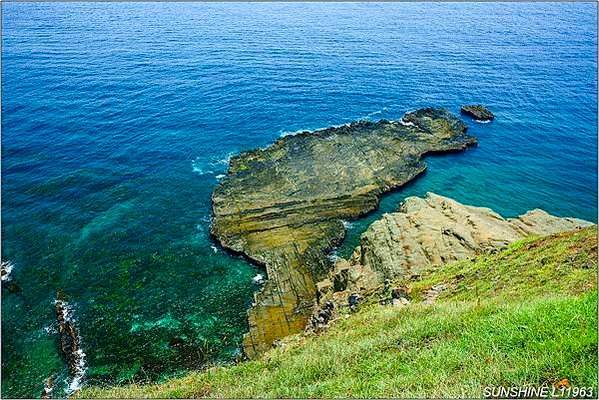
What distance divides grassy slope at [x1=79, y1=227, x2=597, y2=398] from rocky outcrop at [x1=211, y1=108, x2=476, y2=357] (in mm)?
15789

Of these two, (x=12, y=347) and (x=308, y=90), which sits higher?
(x=308, y=90)

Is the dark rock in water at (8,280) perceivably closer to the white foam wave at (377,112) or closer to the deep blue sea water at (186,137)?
the deep blue sea water at (186,137)

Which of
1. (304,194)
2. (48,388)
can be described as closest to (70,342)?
(48,388)

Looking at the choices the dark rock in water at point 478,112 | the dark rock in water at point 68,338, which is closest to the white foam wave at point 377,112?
the dark rock in water at point 478,112

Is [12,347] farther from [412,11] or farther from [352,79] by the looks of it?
[412,11]

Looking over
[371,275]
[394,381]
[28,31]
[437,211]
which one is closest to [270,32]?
[28,31]

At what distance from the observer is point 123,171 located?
192 ft

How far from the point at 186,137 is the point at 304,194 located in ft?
85.6

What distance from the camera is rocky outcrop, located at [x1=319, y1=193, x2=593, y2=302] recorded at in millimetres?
35250

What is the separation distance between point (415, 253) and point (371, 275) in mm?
4403

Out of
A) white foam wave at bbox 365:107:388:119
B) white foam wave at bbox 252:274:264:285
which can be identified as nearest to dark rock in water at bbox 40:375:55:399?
white foam wave at bbox 252:274:264:285

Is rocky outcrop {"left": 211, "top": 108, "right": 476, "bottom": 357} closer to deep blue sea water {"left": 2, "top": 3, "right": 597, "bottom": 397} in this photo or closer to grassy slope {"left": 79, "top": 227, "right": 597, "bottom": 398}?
deep blue sea water {"left": 2, "top": 3, "right": 597, "bottom": 397}

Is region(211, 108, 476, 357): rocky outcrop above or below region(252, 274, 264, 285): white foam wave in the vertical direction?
above

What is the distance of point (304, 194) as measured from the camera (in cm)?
5216
